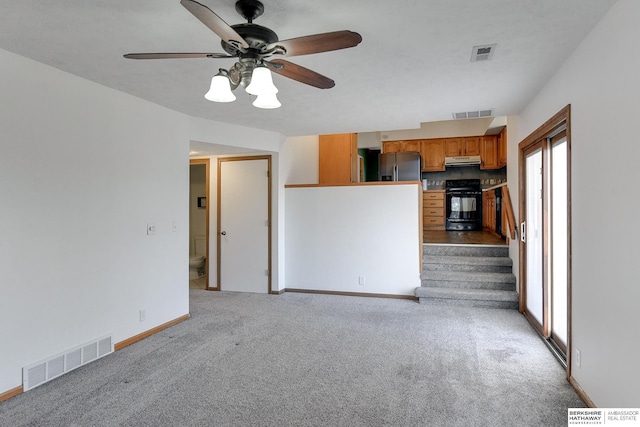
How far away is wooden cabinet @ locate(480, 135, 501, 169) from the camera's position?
7.86 m

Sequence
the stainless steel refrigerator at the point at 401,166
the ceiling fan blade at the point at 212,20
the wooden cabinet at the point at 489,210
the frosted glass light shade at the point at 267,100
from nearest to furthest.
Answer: the ceiling fan blade at the point at 212,20 < the frosted glass light shade at the point at 267,100 < the wooden cabinet at the point at 489,210 < the stainless steel refrigerator at the point at 401,166

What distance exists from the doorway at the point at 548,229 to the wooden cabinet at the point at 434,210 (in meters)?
4.01

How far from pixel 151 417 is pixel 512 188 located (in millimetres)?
4461

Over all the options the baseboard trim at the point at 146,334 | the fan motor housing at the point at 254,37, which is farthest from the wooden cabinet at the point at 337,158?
the fan motor housing at the point at 254,37

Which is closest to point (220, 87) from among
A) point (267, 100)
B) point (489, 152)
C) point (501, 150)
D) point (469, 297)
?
point (267, 100)

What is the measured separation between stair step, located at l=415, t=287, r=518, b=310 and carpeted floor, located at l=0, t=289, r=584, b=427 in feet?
1.17

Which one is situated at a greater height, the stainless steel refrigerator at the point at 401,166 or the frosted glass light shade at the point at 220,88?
the stainless steel refrigerator at the point at 401,166

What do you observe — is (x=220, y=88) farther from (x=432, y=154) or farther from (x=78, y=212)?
(x=432, y=154)

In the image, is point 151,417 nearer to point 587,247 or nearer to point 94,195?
point 94,195

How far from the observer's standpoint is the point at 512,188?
4.51 m

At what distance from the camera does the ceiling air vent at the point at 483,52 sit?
92.3 inches

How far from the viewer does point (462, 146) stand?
8.04 meters

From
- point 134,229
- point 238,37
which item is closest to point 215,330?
point 134,229

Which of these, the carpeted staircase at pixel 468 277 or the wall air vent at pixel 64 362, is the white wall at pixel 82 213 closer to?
the wall air vent at pixel 64 362
